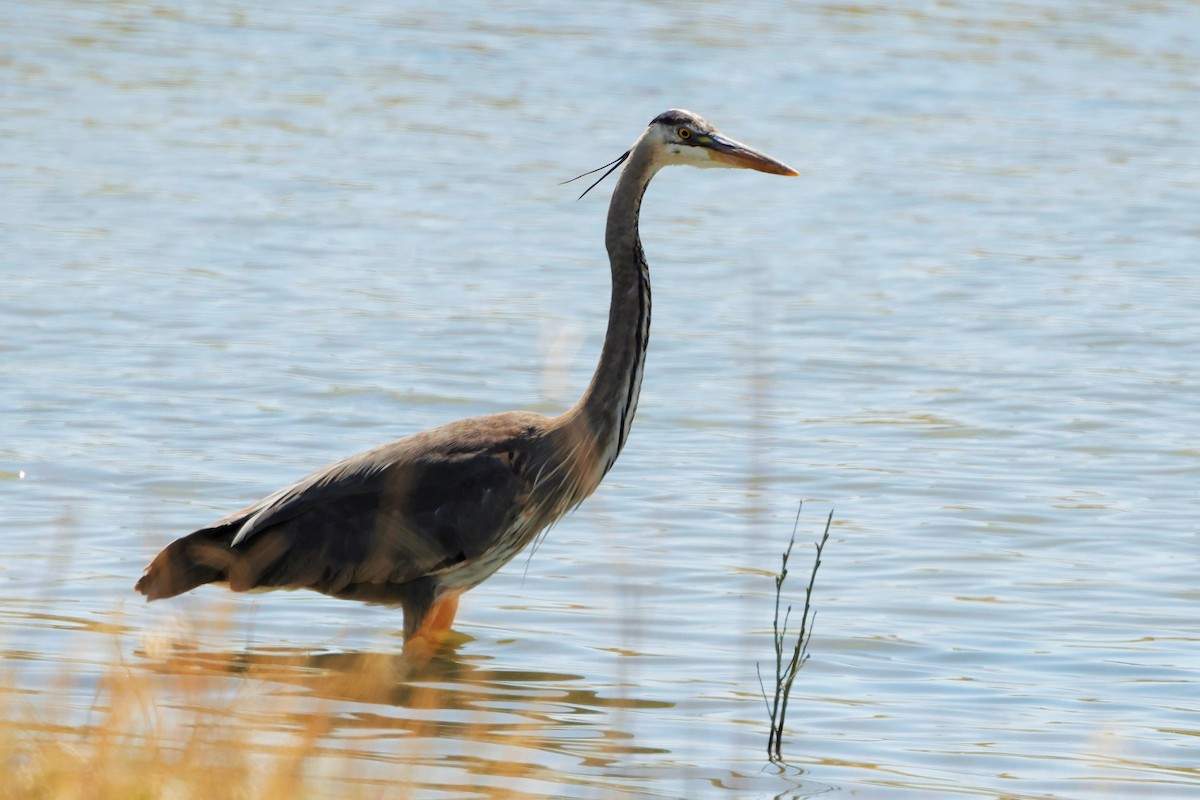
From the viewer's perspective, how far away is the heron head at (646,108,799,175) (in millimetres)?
7320

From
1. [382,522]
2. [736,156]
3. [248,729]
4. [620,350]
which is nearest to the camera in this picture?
[248,729]

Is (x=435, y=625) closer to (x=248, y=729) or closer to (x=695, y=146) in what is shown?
(x=695, y=146)

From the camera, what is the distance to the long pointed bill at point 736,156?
7.31m

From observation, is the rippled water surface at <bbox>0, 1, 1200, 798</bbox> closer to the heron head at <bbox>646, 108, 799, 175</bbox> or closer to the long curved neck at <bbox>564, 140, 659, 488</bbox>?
the long curved neck at <bbox>564, 140, 659, 488</bbox>

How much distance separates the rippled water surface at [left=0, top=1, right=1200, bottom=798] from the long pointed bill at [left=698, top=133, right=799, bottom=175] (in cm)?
90

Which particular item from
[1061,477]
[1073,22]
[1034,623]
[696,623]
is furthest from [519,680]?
[1073,22]

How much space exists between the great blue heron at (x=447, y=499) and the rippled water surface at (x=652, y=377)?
0.91ft

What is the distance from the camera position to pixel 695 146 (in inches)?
290

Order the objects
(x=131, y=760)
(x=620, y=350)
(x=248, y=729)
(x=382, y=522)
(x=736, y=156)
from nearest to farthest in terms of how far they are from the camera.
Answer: (x=131, y=760) → (x=248, y=729) → (x=382, y=522) → (x=620, y=350) → (x=736, y=156)

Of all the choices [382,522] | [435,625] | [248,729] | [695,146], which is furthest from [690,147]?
[248,729]

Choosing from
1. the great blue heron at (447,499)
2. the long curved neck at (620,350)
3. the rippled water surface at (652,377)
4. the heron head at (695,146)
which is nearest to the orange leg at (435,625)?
the great blue heron at (447,499)

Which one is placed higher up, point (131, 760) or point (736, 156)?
point (736, 156)

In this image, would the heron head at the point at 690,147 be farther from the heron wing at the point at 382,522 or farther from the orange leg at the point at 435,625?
the orange leg at the point at 435,625

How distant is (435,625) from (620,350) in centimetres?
123
